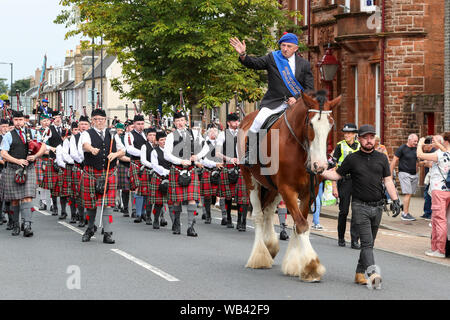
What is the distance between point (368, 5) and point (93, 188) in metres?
16.6

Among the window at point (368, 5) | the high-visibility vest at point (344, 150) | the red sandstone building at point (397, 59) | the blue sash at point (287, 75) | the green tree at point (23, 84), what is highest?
the green tree at point (23, 84)

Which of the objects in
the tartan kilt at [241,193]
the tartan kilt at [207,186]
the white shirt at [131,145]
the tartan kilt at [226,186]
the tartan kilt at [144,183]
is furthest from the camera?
the white shirt at [131,145]

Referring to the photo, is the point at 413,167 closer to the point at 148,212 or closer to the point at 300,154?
the point at 148,212

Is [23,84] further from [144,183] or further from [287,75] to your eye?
[287,75]

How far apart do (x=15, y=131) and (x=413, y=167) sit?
878 cm

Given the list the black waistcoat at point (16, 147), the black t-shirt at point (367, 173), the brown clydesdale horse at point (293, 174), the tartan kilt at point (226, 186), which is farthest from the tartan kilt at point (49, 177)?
the black t-shirt at point (367, 173)

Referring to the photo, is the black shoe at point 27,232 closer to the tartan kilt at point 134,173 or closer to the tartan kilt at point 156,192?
the tartan kilt at point 156,192

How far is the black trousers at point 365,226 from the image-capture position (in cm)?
912

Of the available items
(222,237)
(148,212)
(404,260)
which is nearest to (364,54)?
(148,212)

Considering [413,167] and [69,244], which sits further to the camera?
[413,167]

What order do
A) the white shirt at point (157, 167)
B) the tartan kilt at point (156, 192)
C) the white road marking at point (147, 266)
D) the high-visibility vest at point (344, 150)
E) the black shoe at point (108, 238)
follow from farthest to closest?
the white shirt at point (157, 167) < the tartan kilt at point (156, 192) < the high-visibility vest at point (344, 150) < the black shoe at point (108, 238) < the white road marking at point (147, 266)

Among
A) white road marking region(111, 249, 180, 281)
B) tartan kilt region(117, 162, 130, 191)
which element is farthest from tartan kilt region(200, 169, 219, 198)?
white road marking region(111, 249, 180, 281)

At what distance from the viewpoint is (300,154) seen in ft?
32.1

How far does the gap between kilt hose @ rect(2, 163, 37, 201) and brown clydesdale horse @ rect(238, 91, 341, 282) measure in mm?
4846
